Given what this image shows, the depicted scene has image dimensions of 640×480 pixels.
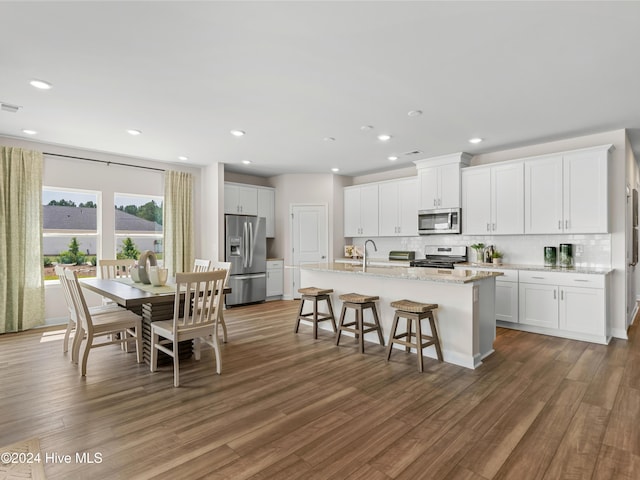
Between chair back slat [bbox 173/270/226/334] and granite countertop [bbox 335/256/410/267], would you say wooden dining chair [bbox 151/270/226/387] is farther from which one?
granite countertop [bbox 335/256/410/267]

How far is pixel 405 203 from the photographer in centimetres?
659

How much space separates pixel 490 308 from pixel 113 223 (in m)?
5.77

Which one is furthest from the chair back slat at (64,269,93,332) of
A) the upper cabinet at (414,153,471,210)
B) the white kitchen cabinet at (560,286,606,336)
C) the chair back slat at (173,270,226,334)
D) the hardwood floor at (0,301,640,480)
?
the white kitchen cabinet at (560,286,606,336)

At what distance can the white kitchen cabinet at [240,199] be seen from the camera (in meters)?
6.92

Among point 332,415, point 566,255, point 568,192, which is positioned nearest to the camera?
point 332,415

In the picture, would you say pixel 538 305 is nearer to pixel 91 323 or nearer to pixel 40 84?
pixel 91 323

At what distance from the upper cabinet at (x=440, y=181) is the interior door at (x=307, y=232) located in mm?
2179

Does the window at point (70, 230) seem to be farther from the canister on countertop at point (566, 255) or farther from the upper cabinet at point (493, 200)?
the canister on countertop at point (566, 255)

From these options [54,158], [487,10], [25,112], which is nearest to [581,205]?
[487,10]

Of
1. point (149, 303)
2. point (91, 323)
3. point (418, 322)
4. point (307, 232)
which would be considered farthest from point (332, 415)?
point (307, 232)

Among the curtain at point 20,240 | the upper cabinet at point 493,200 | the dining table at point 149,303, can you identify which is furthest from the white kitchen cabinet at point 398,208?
the curtain at point 20,240

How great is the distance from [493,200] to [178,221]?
212 inches

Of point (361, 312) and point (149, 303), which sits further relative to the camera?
point (361, 312)

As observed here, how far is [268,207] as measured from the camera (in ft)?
25.1
